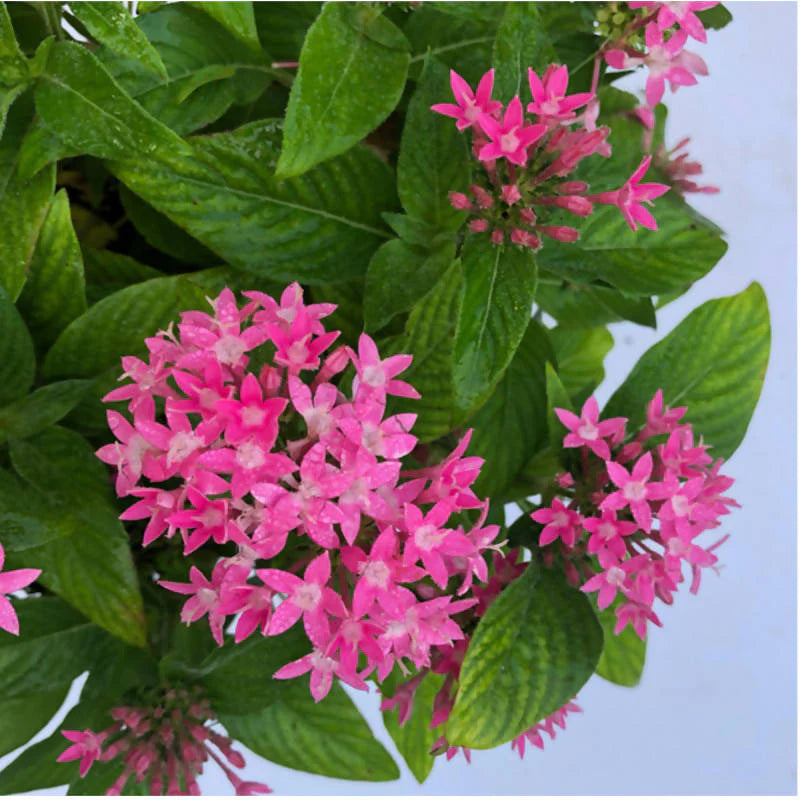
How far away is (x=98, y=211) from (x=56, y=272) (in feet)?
0.55

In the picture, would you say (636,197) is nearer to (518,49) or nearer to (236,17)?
(518,49)

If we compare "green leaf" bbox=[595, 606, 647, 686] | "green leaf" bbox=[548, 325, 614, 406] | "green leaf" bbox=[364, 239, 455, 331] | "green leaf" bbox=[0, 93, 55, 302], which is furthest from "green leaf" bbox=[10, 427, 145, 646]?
"green leaf" bbox=[548, 325, 614, 406]

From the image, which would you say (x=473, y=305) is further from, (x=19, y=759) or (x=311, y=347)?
(x=19, y=759)

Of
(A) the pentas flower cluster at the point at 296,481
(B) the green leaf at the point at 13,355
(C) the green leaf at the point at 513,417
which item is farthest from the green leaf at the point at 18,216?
(C) the green leaf at the point at 513,417

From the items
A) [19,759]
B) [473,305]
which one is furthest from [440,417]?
[19,759]

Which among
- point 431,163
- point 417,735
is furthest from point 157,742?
point 431,163

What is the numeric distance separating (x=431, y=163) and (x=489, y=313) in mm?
137

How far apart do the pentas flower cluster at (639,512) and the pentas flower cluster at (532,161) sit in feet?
0.45

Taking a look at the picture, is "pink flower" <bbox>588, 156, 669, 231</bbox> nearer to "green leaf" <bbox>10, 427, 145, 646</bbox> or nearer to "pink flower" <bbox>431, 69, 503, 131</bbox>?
"pink flower" <bbox>431, 69, 503, 131</bbox>

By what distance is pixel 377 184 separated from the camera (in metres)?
0.67

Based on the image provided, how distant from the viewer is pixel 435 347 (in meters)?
0.58

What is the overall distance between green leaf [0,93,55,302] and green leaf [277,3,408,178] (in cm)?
15

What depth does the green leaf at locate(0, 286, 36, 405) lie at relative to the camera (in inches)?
22.1

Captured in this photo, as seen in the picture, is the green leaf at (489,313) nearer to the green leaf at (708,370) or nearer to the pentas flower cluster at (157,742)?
the green leaf at (708,370)
